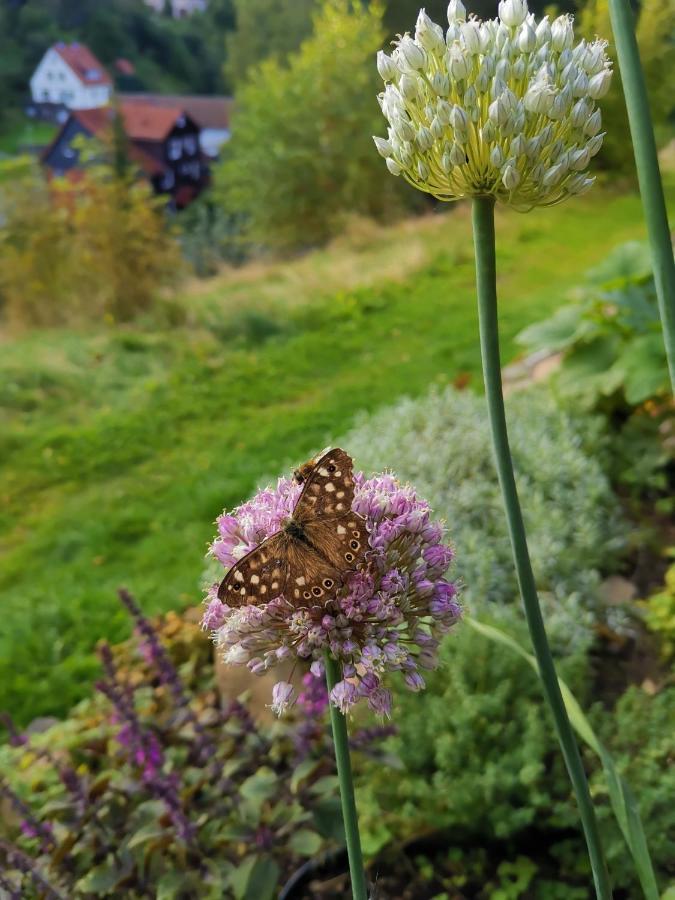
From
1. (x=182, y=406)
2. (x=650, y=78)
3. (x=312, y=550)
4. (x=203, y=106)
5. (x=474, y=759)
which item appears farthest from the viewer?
(x=203, y=106)

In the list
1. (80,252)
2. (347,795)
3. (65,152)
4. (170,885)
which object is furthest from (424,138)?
(65,152)

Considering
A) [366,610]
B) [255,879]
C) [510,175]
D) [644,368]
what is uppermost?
[644,368]

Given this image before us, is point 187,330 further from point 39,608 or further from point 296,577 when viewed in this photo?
point 296,577

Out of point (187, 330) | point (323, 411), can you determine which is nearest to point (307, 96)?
point (187, 330)

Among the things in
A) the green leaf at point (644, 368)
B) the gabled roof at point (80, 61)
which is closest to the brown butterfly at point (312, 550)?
the green leaf at point (644, 368)

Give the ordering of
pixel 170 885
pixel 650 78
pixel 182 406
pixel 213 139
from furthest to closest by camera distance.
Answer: pixel 213 139, pixel 650 78, pixel 182 406, pixel 170 885

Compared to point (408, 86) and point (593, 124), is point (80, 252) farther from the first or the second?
point (593, 124)

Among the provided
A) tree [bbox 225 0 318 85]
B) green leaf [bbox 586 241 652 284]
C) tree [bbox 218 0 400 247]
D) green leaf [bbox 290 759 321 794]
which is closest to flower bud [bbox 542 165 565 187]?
green leaf [bbox 290 759 321 794]
